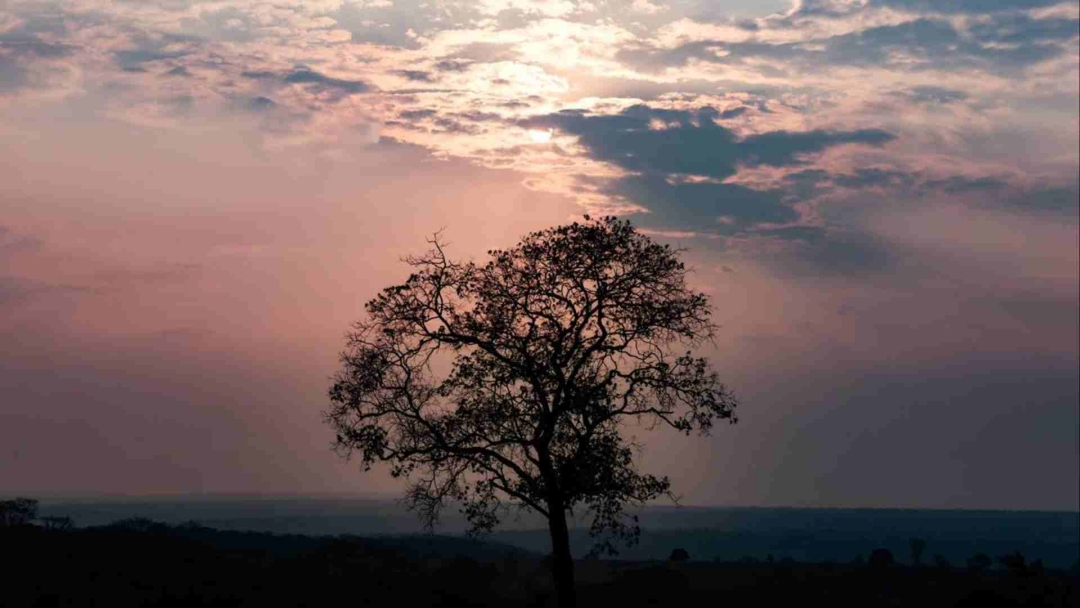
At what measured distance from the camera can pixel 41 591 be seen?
1729 inches

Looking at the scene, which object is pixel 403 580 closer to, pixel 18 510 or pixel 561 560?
pixel 561 560

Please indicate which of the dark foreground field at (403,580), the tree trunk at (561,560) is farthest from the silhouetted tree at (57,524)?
the tree trunk at (561,560)

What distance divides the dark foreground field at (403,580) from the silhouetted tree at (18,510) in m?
13.1

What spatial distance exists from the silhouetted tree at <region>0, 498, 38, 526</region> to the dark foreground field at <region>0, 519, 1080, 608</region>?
13.1m

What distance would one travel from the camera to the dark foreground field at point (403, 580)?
150 ft

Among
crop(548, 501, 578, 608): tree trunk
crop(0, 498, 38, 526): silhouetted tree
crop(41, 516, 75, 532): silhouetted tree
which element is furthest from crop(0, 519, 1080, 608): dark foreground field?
crop(0, 498, 38, 526): silhouetted tree

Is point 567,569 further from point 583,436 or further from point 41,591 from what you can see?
point 41,591

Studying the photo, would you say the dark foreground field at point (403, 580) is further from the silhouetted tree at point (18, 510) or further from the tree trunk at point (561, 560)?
the silhouetted tree at point (18, 510)

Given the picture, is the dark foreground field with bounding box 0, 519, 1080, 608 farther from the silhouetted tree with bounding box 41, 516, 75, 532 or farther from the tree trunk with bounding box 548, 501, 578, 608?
the tree trunk with bounding box 548, 501, 578, 608

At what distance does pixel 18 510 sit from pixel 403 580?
98.2 ft

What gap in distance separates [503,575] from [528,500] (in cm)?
1358

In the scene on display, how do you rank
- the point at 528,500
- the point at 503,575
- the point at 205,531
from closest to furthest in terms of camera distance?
1. the point at 528,500
2. the point at 503,575
3. the point at 205,531

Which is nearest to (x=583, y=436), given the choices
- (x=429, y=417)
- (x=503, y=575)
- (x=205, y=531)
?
(x=429, y=417)

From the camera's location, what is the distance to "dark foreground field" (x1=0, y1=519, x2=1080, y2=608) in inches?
1804
